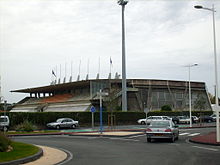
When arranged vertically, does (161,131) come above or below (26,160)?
above

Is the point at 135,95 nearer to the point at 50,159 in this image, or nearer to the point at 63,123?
the point at 63,123

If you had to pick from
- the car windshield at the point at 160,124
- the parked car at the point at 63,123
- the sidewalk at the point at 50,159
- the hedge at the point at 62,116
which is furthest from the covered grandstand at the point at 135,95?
the sidewalk at the point at 50,159

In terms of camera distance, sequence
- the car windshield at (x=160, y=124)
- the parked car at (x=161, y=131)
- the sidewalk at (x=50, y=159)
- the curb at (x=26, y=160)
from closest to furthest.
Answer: the curb at (x=26, y=160)
the sidewalk at (x=50, y=159)
the parked car at (x=161, y=131)
the car windshield at (x=160, y=124)

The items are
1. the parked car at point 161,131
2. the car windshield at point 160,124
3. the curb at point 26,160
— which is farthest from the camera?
the car windshield at point 160,124

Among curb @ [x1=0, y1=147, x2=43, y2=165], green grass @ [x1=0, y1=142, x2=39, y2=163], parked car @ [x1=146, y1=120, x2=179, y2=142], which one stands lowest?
curb @ [x1=0, y1=147, x2=43, y2=165]

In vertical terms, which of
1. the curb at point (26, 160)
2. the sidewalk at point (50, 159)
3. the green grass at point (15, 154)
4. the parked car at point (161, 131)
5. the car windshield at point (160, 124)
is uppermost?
the car windshield at point (160, 124)

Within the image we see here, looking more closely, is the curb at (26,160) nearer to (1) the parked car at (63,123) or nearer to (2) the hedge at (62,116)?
(1) the parked car at (63,123)

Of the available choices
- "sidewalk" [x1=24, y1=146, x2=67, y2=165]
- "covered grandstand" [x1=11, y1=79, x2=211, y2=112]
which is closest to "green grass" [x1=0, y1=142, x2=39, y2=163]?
"sidewalk" [x1=24, y1=146, x2=67, y2=165]

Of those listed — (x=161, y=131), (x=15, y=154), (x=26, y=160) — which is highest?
(x=161, y=131)

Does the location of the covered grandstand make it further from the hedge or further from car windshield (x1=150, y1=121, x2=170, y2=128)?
car windshield (x1=150, y1=121, x2=170, y2=128)

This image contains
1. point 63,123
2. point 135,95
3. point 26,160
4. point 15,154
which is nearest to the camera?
point 26,160

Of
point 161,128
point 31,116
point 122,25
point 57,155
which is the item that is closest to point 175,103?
point 122,25

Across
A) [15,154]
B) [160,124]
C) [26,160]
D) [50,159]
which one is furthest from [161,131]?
[26,160]

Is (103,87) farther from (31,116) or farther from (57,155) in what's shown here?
(57,155)
